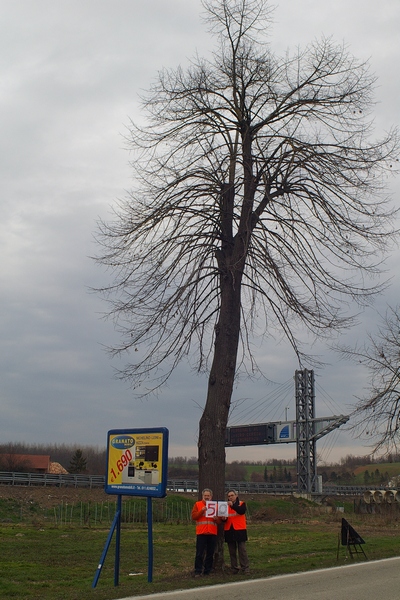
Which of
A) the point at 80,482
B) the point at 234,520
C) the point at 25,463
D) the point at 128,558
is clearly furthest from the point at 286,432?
the point at 234,520

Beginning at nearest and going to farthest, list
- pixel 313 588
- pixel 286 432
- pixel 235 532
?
pixel 313 588 → pixel 235 532 → pixel 286 432

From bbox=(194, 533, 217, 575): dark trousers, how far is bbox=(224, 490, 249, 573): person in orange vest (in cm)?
57

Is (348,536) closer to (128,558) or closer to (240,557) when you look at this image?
(240,557)

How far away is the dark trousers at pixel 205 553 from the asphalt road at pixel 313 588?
838 mm

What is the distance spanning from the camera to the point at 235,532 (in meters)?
11.7

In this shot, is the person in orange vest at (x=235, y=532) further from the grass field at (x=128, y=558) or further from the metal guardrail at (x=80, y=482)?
the metal guardrail at (x=80, y=482)

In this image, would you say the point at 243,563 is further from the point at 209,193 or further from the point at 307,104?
the point at 307,104

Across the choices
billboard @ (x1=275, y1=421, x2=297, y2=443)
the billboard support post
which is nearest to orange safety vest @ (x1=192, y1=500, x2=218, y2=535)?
the billboard support post

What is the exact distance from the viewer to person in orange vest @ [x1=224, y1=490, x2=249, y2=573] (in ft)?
38.2

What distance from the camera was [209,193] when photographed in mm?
12961

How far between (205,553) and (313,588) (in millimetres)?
2084

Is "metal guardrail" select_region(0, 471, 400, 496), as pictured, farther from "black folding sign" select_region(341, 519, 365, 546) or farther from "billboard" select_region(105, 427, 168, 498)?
"billboard" select_region(105, 427, 168, 498)

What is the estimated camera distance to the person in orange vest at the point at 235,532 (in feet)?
38.2

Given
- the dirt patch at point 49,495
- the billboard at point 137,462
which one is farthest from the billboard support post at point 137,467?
the dirt patch at point 49,495
